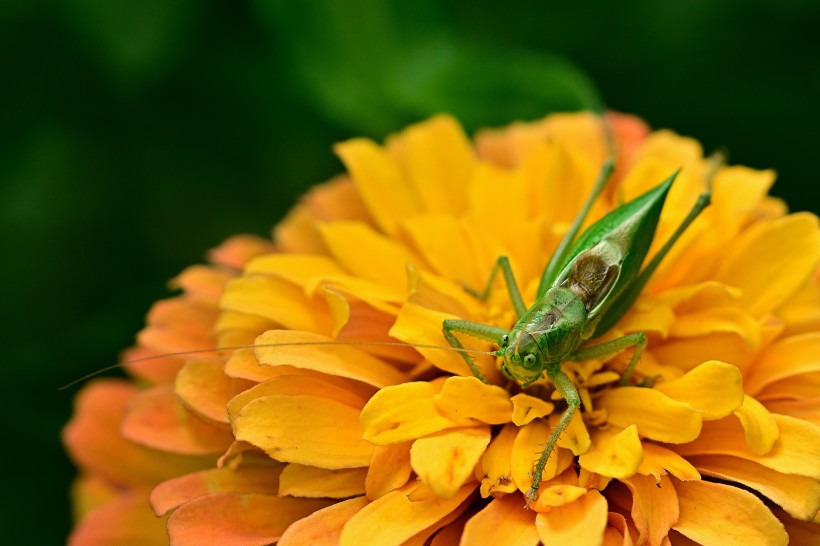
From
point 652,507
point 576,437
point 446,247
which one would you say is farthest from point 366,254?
point 652,507

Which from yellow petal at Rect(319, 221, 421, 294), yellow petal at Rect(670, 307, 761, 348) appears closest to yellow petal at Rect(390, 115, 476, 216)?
yellow petal at Rect(319, 221, 421, 294)

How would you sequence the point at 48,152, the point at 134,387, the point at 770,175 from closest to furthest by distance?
the point at 770,175
the point at 134,387
the point at 48,152

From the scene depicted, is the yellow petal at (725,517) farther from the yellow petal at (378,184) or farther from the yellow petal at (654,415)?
the yellow petal at (378,184)

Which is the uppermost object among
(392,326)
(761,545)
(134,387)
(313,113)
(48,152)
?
(48,152)

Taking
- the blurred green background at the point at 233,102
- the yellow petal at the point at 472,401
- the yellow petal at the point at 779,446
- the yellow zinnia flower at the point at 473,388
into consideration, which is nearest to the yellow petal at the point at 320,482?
the yellow zinnia flower at the point at 473,388

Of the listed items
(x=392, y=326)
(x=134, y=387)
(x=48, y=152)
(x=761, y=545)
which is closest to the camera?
(x=761, y=545)

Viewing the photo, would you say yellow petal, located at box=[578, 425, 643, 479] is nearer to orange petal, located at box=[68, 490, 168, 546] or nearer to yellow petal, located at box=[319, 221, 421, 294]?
yellow petal, located at box=[319, 221, 421, 294]

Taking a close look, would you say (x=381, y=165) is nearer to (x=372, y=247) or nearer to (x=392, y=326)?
(x=372, y=247)

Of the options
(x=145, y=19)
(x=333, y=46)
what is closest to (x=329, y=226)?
(x=333, y=46)
